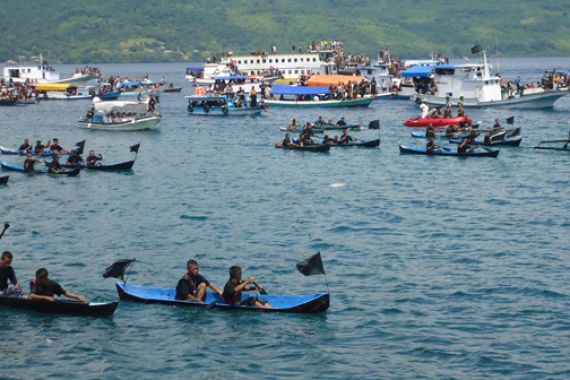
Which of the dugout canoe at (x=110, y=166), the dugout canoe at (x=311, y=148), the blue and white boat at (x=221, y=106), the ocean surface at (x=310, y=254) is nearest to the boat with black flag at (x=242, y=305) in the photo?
the ocean surface at (x=310, y=254)

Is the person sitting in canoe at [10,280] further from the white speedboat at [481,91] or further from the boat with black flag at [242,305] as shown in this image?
the white speedboat at [481,91]

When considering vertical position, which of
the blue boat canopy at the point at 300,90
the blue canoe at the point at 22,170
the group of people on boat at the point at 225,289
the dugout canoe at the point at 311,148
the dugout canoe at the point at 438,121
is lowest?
the group of people on boat at the point at 225,289

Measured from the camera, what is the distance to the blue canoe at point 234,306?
32375 mm

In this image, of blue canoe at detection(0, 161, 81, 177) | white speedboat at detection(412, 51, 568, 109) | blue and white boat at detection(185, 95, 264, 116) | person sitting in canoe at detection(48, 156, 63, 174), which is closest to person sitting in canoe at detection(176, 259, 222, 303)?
blue canoe at detection(0, 161, 81, 177)

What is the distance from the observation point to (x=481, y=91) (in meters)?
106

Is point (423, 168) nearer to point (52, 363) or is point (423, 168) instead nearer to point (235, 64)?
point (52, 363)

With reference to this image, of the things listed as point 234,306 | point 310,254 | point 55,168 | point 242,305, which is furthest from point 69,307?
point 55,168

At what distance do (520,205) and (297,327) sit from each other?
24.2 metres

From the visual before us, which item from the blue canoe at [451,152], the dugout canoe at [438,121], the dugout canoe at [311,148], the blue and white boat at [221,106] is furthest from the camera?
the blue and white boat at [221,106]

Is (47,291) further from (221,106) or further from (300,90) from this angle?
(300,90)

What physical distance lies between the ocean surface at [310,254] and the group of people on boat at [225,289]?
471mm

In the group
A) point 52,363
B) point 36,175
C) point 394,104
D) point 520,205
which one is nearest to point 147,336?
point 52,363

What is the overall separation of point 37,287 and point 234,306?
590 centimetres

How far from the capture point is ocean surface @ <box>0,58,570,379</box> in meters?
29.2
